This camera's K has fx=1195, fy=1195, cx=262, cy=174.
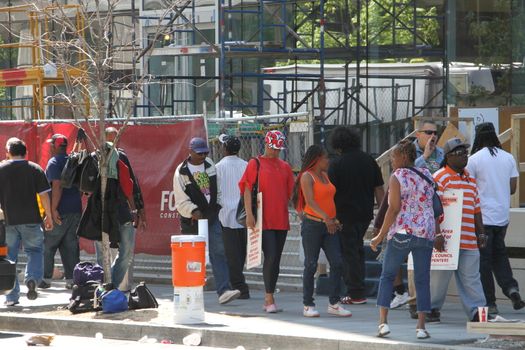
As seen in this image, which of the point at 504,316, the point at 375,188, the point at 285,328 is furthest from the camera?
the point at 375,188

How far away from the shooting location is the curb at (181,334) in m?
10.2

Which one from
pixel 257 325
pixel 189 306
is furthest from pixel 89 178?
pixel 257 325

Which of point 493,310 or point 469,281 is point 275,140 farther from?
point 493,310

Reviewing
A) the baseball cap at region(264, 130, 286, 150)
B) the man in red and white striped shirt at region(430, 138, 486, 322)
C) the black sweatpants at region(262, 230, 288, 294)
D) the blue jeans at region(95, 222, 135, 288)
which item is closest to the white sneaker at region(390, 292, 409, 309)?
the black sweatpants at region(262, 230, 288, 294)

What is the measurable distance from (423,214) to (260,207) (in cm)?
258

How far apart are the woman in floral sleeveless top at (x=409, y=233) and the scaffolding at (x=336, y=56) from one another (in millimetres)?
9803

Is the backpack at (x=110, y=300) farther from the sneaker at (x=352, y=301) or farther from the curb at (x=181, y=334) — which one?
the sneaker at (x=352, y=301)

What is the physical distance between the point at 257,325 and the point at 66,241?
462cm

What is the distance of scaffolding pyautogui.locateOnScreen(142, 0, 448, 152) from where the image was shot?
2150 cm

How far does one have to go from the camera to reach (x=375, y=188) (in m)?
13.1

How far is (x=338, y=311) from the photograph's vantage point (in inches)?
482

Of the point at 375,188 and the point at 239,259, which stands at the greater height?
the point at 375,188

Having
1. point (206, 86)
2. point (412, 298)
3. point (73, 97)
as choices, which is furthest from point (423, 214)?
point (206, 86)

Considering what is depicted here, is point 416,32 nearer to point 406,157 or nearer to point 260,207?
point 260,207
